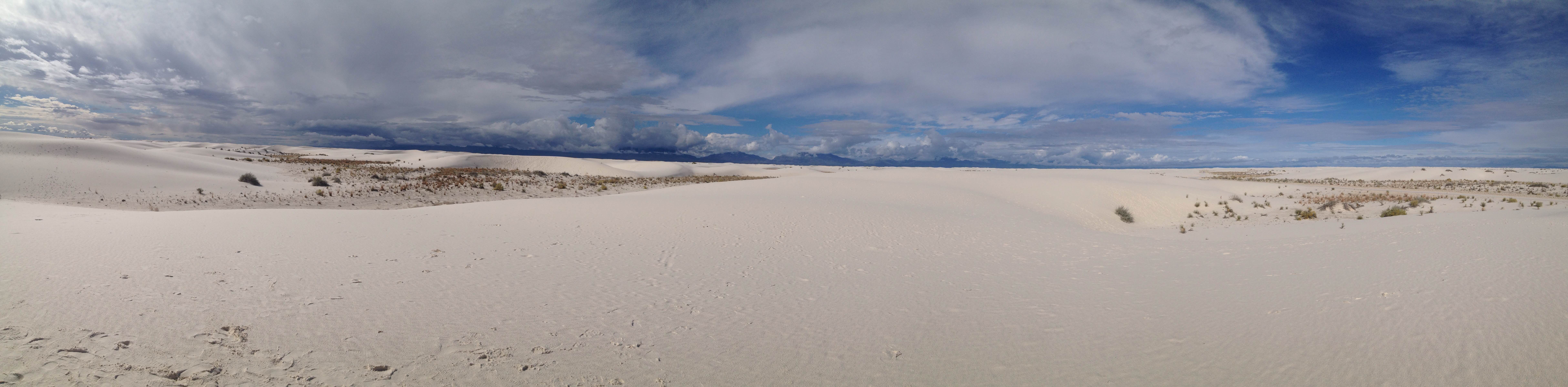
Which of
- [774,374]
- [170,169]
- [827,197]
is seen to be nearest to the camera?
[774,374]

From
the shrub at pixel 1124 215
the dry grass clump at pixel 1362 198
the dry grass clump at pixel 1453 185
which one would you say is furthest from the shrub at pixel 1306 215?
the dry grass clump at pixel 1453 185

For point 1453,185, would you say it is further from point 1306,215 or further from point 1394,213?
point 1306,215

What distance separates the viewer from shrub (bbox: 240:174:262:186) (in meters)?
22.2

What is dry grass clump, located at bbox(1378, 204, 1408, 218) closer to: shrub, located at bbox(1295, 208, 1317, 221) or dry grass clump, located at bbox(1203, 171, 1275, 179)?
shrub, located at bbox(1295, 208, 1317, 221)

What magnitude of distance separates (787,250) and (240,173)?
32.6 metres

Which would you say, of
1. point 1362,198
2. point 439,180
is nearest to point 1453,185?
point 1362,198

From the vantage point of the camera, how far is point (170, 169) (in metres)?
24.0

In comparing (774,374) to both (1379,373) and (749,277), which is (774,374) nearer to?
(749,277)

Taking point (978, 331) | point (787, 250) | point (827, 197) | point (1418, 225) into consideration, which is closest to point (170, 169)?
point (827, 197)

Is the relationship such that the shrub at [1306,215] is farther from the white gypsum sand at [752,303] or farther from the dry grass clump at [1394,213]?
the white gypsum sand at [752,303]

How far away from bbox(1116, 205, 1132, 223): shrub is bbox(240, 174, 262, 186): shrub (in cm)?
3394

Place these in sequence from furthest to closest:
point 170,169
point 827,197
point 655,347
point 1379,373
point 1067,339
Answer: point 170,169
point 827,197
point 1067,339
point 655,347
point 1379,373

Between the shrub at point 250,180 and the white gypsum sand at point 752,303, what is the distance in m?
12.3

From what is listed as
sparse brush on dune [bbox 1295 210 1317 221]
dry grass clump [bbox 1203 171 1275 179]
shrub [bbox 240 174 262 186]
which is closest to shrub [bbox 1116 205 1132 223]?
sparse brush on dune [bbox 1295 210 1317 221]
